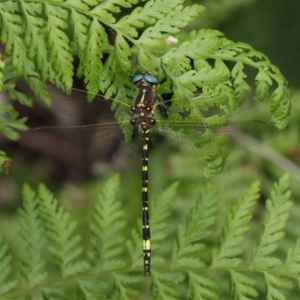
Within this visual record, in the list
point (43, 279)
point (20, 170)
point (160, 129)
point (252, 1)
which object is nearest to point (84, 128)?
point (160, 129)

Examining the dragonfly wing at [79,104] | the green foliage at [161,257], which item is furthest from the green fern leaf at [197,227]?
the dragonfly wing at [79,104]

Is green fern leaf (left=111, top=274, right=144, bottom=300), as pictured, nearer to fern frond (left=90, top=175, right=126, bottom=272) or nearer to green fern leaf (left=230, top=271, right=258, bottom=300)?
fern frond (left=90, top=175, right=126, bottom=272)

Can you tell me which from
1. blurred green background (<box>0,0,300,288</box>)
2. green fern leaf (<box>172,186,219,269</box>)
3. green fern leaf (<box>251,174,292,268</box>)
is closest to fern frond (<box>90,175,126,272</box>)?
green fern leaf (<box>172,186,219,269</box>)

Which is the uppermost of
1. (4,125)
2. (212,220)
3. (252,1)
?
(252,1)

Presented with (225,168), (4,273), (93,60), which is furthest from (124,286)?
(225,168)

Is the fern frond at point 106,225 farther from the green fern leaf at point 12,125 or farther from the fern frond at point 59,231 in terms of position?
the green fern leaf at point 12,125

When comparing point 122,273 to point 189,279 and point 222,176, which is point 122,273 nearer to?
point 189,279

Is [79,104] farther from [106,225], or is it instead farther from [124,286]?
[124,286]
